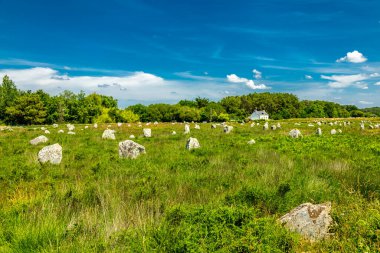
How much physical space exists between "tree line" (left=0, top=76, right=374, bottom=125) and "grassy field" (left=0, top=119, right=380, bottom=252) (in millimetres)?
71867

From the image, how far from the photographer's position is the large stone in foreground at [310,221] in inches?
179

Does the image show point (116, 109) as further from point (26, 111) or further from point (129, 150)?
point (129, 150)

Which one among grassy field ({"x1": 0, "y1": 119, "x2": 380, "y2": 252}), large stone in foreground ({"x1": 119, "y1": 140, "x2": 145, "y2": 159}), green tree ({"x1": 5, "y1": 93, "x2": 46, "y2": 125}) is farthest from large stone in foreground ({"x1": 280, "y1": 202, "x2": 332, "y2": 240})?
green tree ({"x1": 5, "y1": 93, "x2": 46, "y2": 125})

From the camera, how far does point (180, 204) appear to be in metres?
5.75

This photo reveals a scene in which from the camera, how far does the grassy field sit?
13.3 ft

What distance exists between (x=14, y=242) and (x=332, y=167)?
30.1ft

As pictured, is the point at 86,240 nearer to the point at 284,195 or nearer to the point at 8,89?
the point at 284,195

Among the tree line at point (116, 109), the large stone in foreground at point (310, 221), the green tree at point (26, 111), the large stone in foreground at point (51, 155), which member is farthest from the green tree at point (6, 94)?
the large stone in foreground at point (310, 221)

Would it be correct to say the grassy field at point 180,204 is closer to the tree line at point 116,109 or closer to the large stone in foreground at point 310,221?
the large stone in foreground at point 310,221

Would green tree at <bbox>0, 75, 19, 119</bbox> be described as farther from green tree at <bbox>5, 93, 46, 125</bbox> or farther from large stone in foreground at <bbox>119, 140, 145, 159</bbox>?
large stone in foreground at <bbox>119, 140, 145, 159</bbox>

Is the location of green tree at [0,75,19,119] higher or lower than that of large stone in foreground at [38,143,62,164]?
higher

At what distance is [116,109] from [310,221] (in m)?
90.1

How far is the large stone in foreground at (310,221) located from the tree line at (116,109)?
261 feet

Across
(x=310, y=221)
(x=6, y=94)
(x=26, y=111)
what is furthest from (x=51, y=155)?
(x=6, y=94)
